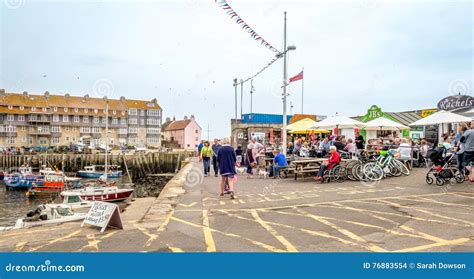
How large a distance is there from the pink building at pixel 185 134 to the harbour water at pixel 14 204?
185 ft

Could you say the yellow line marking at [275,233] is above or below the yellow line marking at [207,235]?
above

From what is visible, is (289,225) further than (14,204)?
No

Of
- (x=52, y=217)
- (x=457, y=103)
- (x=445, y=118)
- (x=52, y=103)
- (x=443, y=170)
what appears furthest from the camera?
(x=52, y=103)

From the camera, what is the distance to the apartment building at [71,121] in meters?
79.1

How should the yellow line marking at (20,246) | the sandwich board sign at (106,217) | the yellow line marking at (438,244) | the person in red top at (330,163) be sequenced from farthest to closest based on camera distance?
1. the person in red top at (330,163)
2. the sandwich board sign at (106,217)
3. the yellow line marking at (20,246)
4. the yellow line marking at (438,244)

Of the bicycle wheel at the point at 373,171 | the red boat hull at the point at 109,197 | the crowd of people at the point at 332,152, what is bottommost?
the red boat hull at the point at 109,197

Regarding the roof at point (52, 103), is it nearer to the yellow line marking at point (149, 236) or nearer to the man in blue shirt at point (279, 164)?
the man in blue shirt at point (279, 164)

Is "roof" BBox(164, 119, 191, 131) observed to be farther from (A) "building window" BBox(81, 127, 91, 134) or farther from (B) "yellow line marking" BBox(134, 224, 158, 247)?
(B) "yellow line marking" BBox(134, 224, 158, 247)

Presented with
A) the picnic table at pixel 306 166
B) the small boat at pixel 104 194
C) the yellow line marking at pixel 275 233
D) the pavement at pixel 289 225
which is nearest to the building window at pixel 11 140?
the small boat at pixel 104 194

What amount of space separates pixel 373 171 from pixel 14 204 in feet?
97.4

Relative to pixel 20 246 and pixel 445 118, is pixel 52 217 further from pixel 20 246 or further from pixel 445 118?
pixel 445 118

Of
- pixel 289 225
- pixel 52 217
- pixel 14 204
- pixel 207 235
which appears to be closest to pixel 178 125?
pixel 14 204

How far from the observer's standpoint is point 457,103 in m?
20.7

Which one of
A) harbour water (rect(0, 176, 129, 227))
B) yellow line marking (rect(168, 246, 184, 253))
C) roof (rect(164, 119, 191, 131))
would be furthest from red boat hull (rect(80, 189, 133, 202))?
roof (rect(164, 119, 191, 131))
